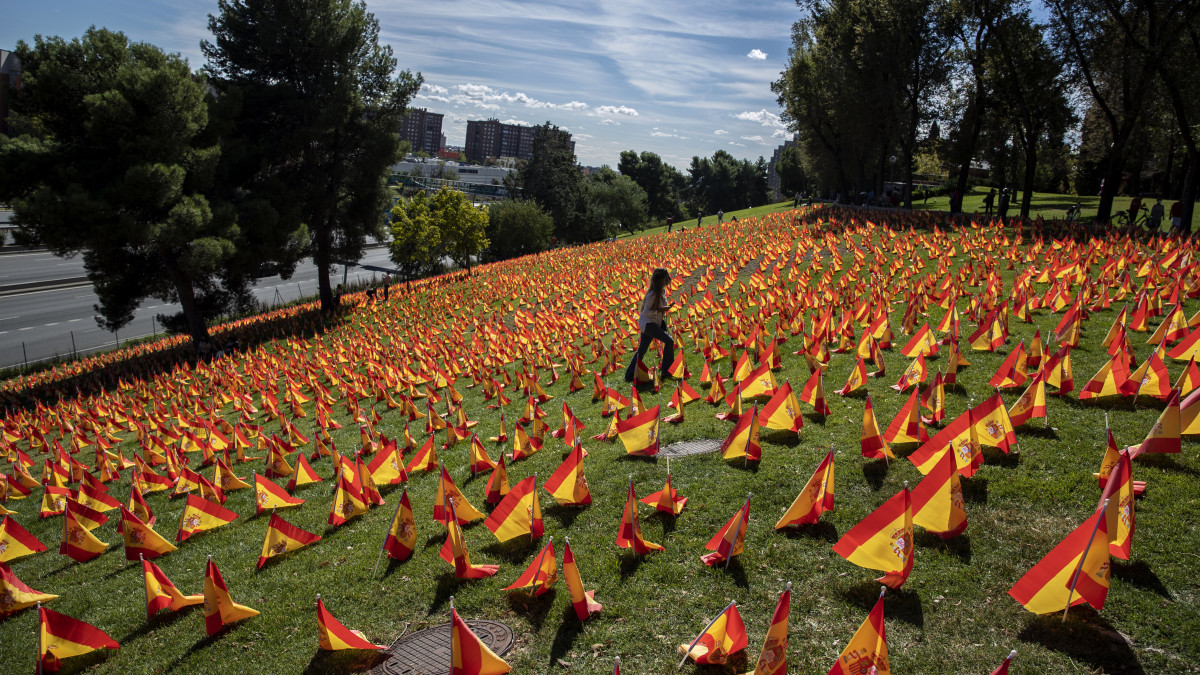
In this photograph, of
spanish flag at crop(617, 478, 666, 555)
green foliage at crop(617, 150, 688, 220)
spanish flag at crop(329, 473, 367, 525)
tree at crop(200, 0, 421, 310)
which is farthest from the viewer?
green foliage at crop(617, 150, 688, 220)

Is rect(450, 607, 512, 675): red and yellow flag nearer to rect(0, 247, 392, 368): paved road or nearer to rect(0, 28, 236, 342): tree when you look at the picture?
rect(0, 28, 236, 342): tree

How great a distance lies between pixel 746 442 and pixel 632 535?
209 cm

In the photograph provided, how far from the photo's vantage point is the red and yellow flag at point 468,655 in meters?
Answer: 4.42

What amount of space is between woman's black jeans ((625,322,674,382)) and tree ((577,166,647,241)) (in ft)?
246

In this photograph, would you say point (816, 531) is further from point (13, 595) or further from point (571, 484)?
point (13, 595)

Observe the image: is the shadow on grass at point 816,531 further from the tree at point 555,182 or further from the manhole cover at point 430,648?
the tree at point 555,182

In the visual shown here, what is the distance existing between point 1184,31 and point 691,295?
18.7 m

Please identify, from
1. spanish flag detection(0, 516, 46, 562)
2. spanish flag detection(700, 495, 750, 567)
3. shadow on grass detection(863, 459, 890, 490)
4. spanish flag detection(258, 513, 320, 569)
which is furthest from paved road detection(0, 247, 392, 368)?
shadow on grass detection(863, 459, 890, 490)

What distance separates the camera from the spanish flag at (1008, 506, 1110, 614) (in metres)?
4.34

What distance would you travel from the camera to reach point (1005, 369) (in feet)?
27.3

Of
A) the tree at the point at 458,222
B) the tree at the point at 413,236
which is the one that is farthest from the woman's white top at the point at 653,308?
the tree at the point at 458,222

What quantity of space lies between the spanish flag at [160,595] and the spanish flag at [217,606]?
620 mm

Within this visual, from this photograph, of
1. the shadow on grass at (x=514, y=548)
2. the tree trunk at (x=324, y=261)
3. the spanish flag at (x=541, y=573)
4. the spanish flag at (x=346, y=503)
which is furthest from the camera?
the tree trunk at (x=324, y=261)

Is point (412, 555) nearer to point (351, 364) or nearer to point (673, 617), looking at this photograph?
point (673, 617)
